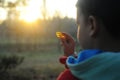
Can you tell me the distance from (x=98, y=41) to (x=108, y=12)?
0.09 metres

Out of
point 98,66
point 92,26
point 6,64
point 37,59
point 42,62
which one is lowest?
point 37,59

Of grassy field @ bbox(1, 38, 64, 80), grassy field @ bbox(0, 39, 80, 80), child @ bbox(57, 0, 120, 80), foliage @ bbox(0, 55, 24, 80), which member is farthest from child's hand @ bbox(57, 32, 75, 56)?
grassy field @ bbox(1, 38, 64, 80)

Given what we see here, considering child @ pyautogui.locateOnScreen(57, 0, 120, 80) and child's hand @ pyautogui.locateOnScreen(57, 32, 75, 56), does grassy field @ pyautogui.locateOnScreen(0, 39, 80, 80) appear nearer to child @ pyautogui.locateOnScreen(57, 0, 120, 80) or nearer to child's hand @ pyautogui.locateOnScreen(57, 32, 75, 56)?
child's hand @ pyautogui.locateOnScreen(57, 32, 75, 56)

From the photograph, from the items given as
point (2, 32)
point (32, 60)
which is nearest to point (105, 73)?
point (32, 60)

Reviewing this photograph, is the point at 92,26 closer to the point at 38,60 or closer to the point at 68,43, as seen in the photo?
the point at 68,43

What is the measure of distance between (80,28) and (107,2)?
0.39 ft

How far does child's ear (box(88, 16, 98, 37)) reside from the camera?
3.64ft

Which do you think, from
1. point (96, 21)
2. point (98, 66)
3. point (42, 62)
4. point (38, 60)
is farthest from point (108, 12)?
point (38, 60)

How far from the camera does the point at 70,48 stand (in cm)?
127

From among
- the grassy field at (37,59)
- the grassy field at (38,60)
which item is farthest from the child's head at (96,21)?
the grassy field at (38,60)

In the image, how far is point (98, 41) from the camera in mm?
1128

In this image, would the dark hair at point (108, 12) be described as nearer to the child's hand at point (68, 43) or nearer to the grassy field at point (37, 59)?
the child's hand at point (68, 43)

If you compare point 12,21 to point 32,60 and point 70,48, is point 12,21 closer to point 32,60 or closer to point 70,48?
point 32,60

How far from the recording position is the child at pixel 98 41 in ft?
3.55
